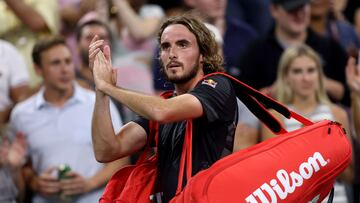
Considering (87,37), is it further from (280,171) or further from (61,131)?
(280,171)

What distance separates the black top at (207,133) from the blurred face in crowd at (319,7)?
418 cm

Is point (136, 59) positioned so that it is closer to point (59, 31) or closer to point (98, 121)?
point (59, 31)

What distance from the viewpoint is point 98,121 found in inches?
197

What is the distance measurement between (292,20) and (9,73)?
2.46m

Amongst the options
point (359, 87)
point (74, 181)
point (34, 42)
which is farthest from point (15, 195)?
point (359, 87)

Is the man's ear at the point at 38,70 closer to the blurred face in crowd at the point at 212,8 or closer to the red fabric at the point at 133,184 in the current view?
the blurred face in crowd at the point at 212,8

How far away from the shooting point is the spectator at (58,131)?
7.23 meters

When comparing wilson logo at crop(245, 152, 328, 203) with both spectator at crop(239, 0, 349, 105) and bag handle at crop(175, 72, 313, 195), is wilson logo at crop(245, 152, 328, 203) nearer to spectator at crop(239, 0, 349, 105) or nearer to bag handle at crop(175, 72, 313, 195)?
bag handle at crop(175, 72, 313, 195)

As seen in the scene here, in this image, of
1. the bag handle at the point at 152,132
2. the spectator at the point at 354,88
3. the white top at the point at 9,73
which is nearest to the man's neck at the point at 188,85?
the bag handle at the point at 152,132

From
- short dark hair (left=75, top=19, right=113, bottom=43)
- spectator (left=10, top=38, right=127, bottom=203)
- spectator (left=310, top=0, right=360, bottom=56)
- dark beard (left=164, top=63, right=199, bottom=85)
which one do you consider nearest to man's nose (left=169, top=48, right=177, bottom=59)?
dark beard (left=164, top=63, right=199, bottom=85)

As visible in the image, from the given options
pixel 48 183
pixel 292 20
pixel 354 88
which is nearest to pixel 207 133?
pixel 48 183

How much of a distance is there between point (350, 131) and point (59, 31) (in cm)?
288

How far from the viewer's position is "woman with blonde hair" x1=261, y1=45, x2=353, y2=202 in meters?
7.36

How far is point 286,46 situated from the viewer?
329 inches
